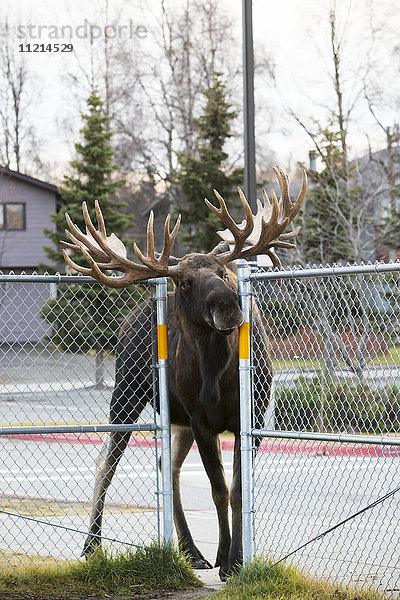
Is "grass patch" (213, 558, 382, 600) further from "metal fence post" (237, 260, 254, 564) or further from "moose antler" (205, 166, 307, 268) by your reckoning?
"moose antler" (205, 166, 307, 268)

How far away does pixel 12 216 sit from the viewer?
44094mm

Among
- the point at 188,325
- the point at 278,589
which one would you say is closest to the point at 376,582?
the point at 278,589

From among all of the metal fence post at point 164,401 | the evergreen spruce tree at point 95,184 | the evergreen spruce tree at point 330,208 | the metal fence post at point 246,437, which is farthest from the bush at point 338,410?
the evergreen spruce tree at point 95,184

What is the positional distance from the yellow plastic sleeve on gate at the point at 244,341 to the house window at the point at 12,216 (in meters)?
37.9

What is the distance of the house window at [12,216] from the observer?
144 ft

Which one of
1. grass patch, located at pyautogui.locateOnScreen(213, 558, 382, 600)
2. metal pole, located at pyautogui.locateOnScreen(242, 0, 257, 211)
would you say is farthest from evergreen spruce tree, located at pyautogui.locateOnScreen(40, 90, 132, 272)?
grass patch, located at pyautogui.locateOnScreen(213, 558, 382, 600)

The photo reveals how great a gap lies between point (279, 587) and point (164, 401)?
1.59 m

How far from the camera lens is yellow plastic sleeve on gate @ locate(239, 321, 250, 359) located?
666 cm

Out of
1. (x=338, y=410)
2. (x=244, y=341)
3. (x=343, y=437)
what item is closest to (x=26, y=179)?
(x=338, y=410)

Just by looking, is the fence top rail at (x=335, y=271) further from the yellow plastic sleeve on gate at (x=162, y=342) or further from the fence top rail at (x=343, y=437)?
the fence top rail at (x=343, y=437)

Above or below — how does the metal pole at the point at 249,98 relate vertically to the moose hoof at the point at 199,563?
above

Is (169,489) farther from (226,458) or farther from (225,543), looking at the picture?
(226,458)

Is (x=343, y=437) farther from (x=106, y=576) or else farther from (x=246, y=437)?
(x=106, y=576)

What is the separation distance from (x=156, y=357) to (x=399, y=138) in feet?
87.8
